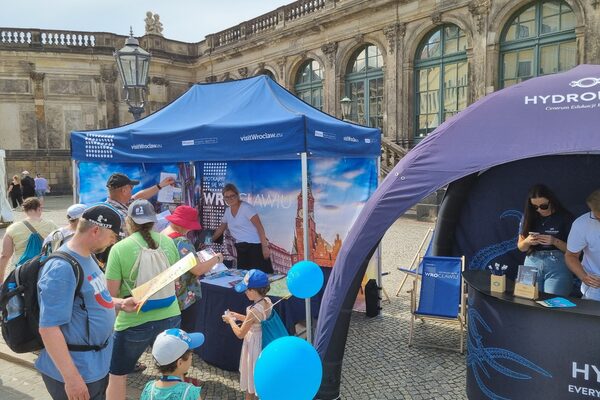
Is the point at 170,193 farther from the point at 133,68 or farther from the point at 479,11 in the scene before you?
the point at 479,11

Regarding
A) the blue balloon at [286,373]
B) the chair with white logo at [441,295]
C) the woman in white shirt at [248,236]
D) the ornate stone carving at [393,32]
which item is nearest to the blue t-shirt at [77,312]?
the blue balloon at [286,373]

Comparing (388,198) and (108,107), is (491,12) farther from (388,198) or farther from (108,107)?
(108,107)

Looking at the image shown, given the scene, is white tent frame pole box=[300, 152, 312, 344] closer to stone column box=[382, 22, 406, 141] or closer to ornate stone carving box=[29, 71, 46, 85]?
stone column box=[382, 22, 406, 141]

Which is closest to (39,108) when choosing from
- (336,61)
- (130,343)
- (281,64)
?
(281,64)

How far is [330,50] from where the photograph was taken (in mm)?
21031

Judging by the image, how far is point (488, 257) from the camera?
6.11 metres

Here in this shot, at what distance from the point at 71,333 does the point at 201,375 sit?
7.76 feet

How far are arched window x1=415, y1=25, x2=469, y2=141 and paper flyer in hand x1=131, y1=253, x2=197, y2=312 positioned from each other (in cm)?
1550

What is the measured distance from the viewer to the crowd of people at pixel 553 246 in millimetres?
4289

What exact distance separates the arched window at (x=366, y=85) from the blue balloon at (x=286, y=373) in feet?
60.3

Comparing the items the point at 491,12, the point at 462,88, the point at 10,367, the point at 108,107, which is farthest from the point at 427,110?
the point at 108,107

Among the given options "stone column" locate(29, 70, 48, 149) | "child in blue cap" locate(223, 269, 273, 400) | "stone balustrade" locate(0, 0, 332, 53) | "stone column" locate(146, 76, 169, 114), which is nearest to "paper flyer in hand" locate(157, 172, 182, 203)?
"child in blue cap" locate(223, 269, 273, 400)

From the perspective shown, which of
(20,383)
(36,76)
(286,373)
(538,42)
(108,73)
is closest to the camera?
(286,373)

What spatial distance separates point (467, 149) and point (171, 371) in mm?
2896
